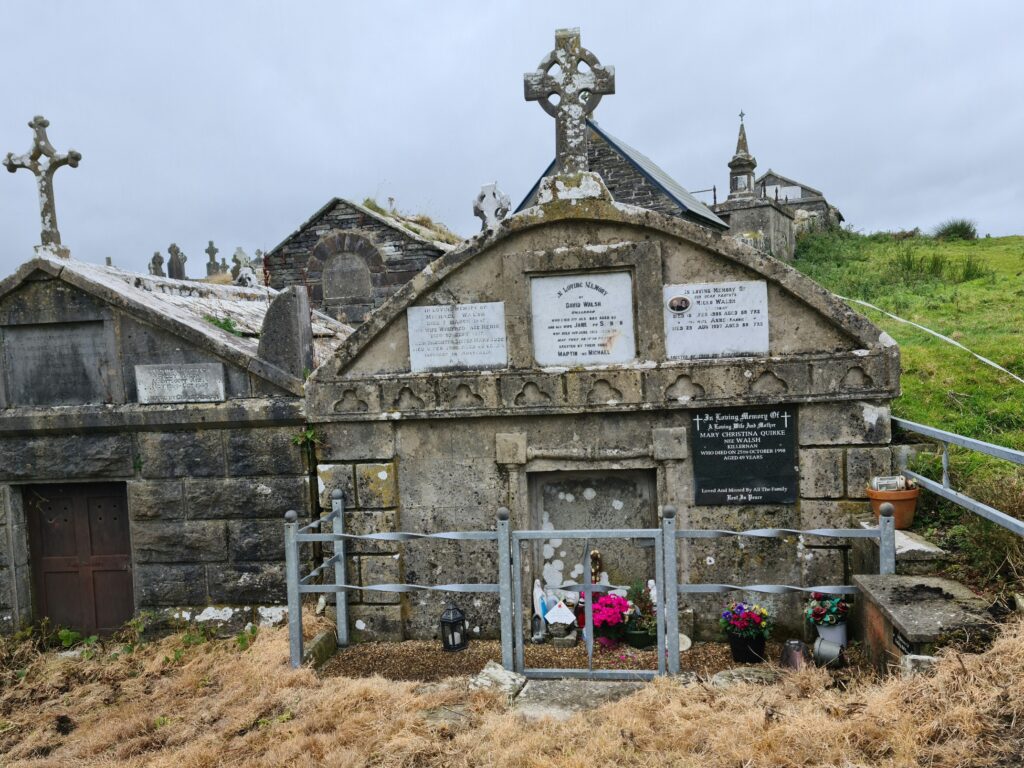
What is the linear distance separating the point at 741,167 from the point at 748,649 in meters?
20.2

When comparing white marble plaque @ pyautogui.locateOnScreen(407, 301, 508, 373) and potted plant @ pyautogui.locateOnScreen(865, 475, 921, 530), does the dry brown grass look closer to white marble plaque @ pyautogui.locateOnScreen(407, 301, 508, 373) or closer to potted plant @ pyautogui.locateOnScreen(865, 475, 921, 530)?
potted plant @ pyautogui.locateOnScreen(865, 475, 921, 530)

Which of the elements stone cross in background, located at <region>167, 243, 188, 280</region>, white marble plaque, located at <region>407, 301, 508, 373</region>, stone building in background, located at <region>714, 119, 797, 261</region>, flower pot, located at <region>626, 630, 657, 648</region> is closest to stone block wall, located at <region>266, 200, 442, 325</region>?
stone cross in background, located at <region>167, 243, 188, 280</region>

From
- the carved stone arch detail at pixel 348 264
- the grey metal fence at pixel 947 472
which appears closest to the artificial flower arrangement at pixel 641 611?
the grey metal fence at pixel 947 472

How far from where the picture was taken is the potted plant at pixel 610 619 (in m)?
6.35

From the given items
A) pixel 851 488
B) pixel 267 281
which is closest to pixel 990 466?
pixel 851 488

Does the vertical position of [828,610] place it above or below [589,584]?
below

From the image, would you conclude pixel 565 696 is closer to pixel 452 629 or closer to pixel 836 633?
pixel 452 629

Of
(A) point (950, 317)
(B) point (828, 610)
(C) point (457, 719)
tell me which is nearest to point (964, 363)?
(A) point (950, 317)

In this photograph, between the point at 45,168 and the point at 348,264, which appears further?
the point at 348,264

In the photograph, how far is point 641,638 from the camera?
6.29m

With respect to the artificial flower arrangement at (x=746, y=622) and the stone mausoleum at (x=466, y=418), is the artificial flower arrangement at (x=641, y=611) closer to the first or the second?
the stone mausoleum at (x=466, y=418)

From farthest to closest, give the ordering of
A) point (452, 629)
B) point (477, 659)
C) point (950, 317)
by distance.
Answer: point (950, 317) < point (452, 629) < point (477, 659)

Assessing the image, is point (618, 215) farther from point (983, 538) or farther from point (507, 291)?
point (983, 538)

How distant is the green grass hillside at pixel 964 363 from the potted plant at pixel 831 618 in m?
0.85
